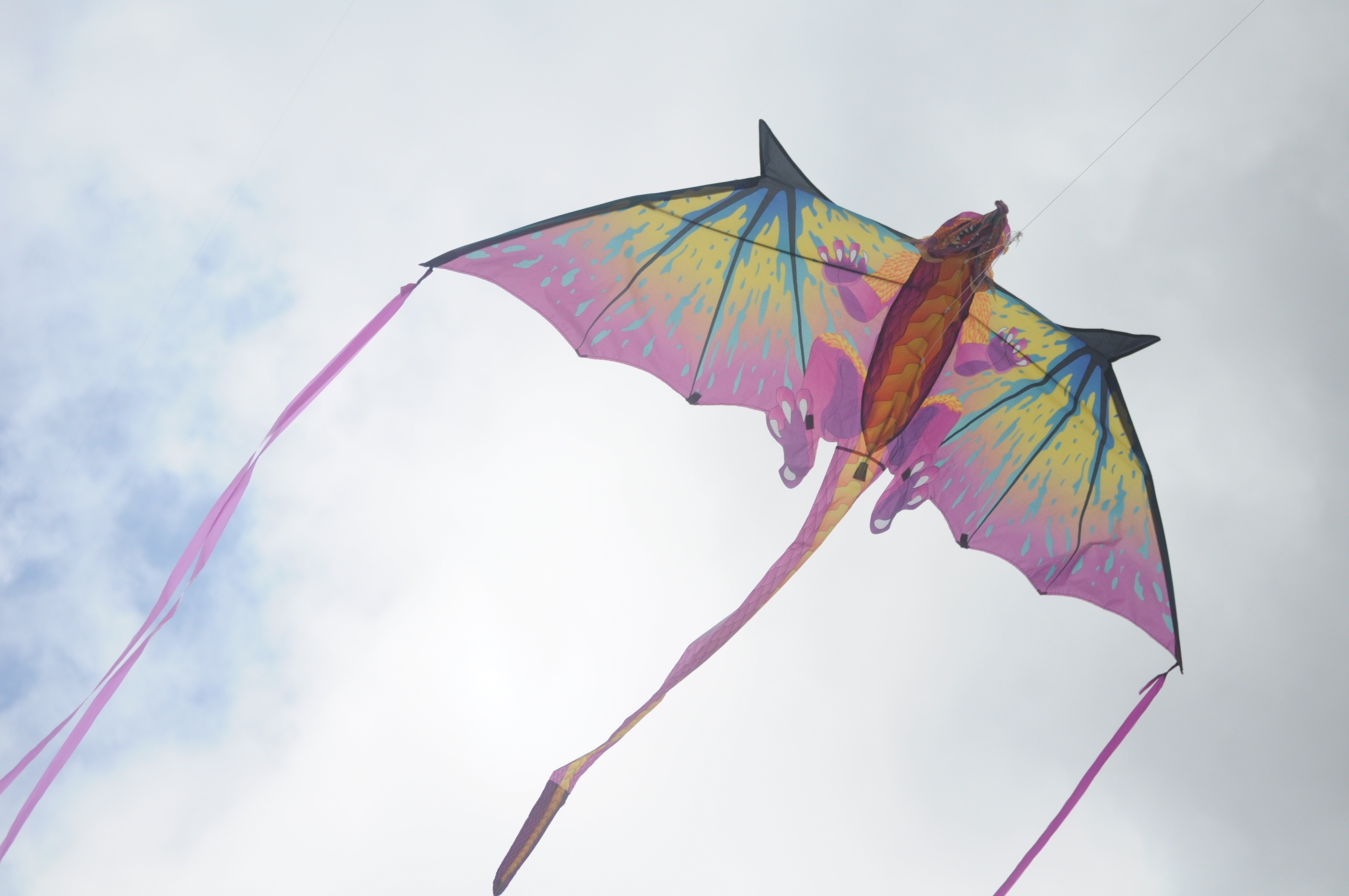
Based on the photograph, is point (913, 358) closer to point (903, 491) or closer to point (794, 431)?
point (794, 431)

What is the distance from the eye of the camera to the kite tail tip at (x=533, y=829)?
17.9ft

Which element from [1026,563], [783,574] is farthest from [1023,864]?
[783,574]

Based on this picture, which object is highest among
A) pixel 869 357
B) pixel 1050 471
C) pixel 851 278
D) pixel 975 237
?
pixel 851 278

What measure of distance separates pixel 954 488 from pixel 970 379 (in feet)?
3.10

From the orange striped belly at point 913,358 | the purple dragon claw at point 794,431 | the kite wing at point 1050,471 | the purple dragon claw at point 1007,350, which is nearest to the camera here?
the orange striped belly at point 913,358

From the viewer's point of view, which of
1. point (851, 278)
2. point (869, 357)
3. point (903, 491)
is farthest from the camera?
point (903, 491)

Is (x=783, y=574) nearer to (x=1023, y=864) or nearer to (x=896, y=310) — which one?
(x=896, y=310)

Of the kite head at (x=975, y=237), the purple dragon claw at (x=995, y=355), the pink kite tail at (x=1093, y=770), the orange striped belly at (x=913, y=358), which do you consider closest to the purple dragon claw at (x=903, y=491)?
the orange striped belly at (x=913, y=358)

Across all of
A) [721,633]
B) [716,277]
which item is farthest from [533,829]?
[716,277]

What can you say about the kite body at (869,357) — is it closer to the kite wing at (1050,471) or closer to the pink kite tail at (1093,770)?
the kite wing at (1050,471)

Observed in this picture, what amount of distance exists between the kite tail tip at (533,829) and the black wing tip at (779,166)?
4.53 meters

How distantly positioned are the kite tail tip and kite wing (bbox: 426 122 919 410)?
3.09 m

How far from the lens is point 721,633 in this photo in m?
6.09

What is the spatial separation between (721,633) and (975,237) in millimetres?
3304
